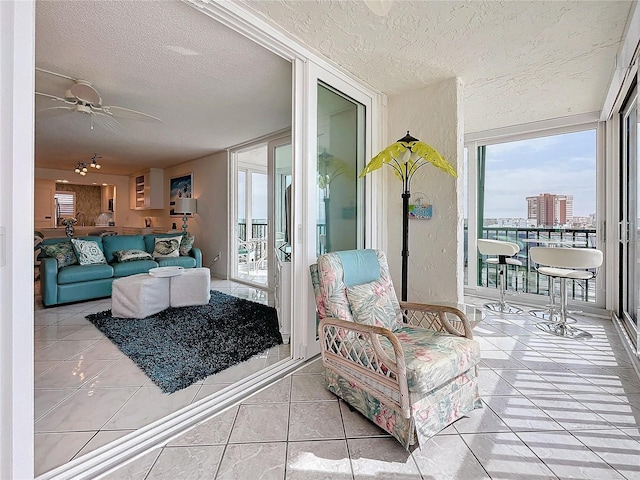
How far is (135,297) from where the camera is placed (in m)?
3.32

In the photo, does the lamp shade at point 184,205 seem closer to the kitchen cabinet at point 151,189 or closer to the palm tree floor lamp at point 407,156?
the kitchen cabinet at point 151,189

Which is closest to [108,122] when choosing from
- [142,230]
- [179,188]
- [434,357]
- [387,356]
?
[179,188]

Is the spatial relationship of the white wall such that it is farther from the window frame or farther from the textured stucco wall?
the window frame

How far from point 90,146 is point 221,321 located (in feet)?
14.6

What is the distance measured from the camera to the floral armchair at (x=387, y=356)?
1.43m

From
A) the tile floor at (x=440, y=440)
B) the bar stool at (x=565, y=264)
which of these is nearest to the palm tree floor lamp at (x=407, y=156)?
the tile floor at (x=440, y=440)

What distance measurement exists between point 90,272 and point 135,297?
1.33 meters

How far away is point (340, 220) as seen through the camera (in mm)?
2840

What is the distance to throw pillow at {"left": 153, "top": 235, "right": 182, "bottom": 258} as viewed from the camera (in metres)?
5.23

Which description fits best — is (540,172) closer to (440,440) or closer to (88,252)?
(440,440)

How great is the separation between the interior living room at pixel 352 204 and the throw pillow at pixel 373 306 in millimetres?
531

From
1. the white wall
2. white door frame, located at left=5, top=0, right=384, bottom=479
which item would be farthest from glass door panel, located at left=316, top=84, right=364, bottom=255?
the white wall

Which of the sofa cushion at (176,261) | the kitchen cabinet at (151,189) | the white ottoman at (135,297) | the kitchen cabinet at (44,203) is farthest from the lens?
the kitchen cabinet at (44,203)

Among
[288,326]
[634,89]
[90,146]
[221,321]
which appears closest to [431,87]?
[634,89]
